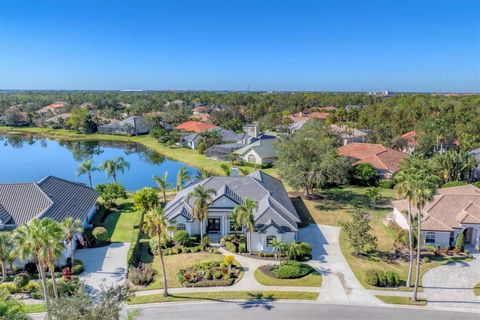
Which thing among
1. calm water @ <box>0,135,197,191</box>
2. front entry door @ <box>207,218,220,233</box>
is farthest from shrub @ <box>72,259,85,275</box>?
calm water @ <box>0,135,197,191</box>

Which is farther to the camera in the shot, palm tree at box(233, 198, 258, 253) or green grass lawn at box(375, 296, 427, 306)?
palm tree at box(233, 198, 258, 253)

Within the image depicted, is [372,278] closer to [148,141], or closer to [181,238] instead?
[181,238]

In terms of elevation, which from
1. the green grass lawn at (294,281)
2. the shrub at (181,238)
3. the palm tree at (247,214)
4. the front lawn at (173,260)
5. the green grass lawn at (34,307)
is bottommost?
the green grass lawn at (34,307)

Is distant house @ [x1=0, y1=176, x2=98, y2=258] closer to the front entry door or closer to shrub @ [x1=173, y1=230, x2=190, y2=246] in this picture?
shrub @ [x1=173, y1=230, x2=190, y2=246]

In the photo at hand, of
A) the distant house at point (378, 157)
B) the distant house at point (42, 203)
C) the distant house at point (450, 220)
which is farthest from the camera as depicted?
the distant house at point (378, 157)

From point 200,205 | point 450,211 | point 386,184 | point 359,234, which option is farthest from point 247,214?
point 386,184

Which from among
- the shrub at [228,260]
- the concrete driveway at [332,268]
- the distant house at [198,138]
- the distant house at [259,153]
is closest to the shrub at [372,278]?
the concrete driveway at [332,268]

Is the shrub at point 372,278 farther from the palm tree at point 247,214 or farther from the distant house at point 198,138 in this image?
the distant house at point 198,138
